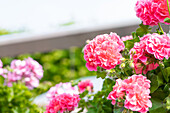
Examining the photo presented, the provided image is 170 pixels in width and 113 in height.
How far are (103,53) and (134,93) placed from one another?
12 centimetres

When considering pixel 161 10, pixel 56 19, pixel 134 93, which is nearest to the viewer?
pixel 134 93

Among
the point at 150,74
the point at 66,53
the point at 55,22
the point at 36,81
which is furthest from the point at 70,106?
the point at 55,22

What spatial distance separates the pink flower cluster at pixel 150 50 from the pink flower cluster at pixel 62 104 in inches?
10.0

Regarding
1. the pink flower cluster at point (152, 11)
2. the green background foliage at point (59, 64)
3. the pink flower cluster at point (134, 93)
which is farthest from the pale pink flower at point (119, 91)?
the green background foliage at point (59, 64)

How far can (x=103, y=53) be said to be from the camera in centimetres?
57

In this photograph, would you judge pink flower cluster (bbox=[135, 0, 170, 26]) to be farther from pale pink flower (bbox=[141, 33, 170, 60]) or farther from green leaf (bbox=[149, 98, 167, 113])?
green leaf (bbox=[149, 98, 167, 113])

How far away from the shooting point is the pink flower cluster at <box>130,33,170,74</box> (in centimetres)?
56

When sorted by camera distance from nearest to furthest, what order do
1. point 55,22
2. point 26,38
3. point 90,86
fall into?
point 90,86 < point 26,38 < point 55,22

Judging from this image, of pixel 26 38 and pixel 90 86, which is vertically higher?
pixel 26 38

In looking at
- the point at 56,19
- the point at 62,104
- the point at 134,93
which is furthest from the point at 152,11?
the point at 56,19

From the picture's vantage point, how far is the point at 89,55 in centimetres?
59

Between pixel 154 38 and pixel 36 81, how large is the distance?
2.34ft

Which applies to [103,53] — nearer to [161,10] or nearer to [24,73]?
[161,10]

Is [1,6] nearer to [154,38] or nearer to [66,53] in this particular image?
[66,53]
